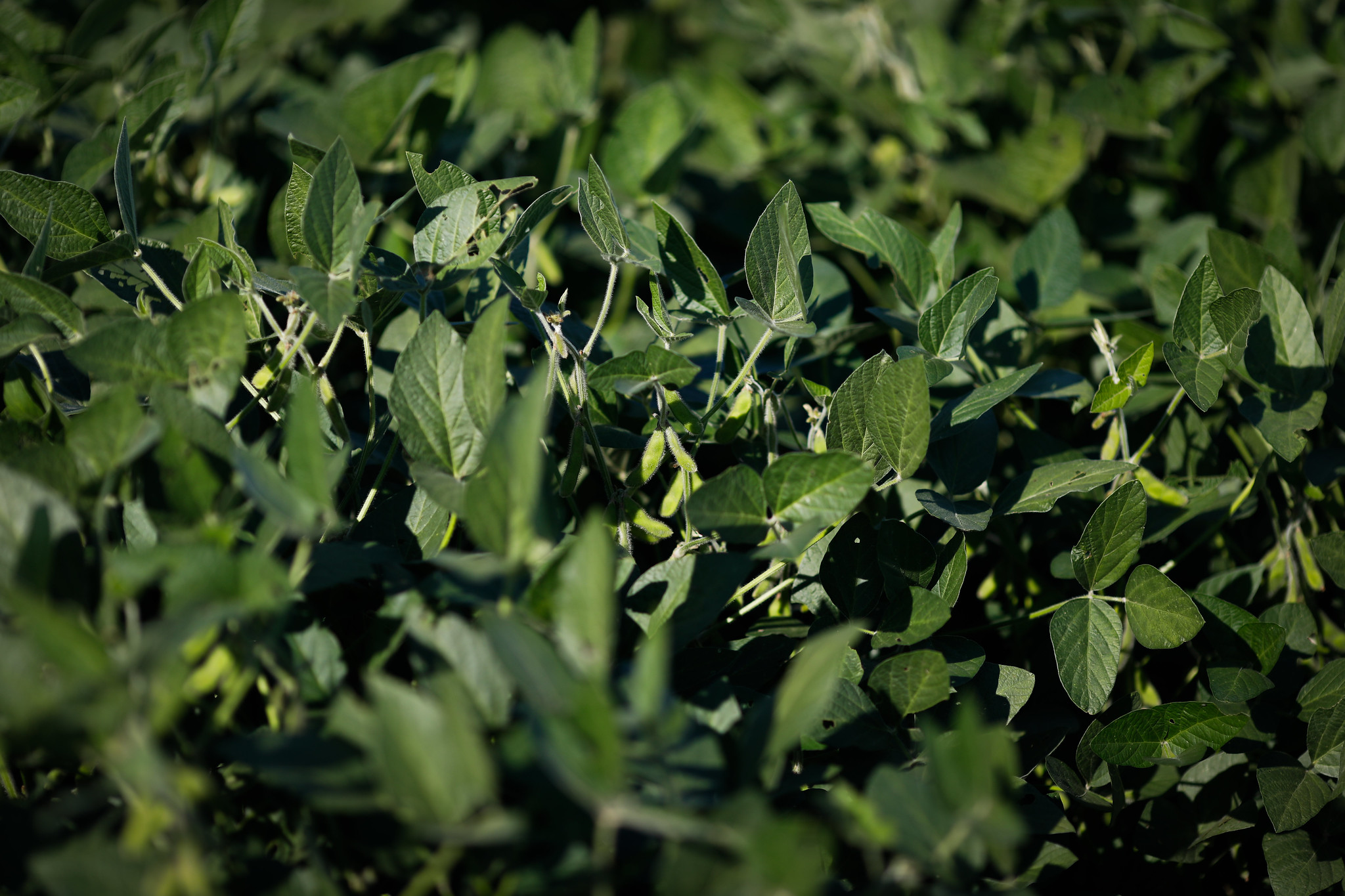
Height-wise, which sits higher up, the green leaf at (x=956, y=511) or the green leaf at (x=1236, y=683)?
the green leaf at (x=956, y=511)

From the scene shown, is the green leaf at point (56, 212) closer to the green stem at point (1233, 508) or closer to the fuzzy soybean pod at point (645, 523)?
the fuzzy soybean pod at point (645, 523)

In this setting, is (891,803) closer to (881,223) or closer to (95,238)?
(881,223)

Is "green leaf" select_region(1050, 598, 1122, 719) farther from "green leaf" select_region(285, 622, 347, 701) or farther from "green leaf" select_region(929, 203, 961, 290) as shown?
"green leaf" select_region(285, 622, 347, 701)

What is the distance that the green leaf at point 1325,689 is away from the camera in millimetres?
776

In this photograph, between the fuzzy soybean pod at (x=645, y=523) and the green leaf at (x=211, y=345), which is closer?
the green leaf at (x=211, y=345)

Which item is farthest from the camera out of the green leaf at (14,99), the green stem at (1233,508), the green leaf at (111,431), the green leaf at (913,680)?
the green leaf at (14,99)

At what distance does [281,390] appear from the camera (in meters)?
0.69

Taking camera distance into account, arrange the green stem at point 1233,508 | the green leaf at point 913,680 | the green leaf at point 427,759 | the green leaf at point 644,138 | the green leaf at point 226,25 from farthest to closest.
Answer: the green leaf at point 644,138 < the green leaf at point 226,25 < the green stem at point 1233,508 < the green leaf at point 913,680 < the green leaf at point 427,759

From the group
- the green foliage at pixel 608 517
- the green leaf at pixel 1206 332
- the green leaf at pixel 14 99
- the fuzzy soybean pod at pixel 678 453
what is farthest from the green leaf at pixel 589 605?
the green leaf at pixel 14 99

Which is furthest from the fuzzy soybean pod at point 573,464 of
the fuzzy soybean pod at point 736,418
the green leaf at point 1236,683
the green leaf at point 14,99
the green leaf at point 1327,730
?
the green leaf at point 14,99

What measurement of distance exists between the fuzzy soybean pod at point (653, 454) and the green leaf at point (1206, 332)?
1.40ft

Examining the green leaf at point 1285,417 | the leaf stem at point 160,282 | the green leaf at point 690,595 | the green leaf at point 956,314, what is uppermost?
the leaf stem at point 160,282

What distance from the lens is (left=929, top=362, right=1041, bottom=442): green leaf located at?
0.71 m

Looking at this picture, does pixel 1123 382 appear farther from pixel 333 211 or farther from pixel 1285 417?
pixel 333 211
